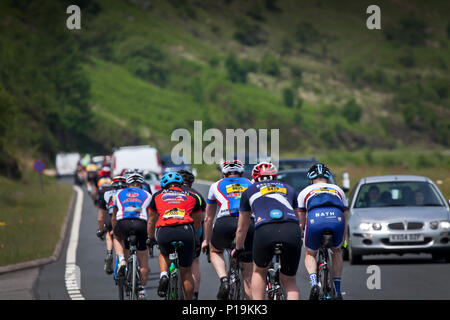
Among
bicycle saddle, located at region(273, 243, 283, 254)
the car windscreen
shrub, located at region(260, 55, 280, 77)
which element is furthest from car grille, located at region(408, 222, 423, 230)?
shrub, located at region(260, 55, 280, 77)

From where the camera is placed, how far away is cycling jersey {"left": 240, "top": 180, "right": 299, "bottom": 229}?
960 cm

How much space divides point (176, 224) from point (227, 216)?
0.73m

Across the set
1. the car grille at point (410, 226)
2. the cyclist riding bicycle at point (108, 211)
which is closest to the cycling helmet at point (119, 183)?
the cyclist riding bicycle at point (108, 211)

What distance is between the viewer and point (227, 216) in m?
11.5

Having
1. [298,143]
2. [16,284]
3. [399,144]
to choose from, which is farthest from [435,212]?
[399,144]

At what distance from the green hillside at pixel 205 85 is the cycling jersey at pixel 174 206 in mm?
67794

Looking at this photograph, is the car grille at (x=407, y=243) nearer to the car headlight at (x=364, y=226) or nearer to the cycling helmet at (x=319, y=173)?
the car headlight at (x=364, y=226)

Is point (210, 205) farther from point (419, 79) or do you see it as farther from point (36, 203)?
point (419, 79)

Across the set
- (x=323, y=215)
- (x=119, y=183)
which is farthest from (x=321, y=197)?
(x=119, y=183)

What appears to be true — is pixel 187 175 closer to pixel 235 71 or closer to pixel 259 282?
pixel 259 282

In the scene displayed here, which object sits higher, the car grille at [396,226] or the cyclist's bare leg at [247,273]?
the car grille at [396,226]

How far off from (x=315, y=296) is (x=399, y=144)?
127440 millimetres

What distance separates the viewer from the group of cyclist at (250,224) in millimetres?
9648
